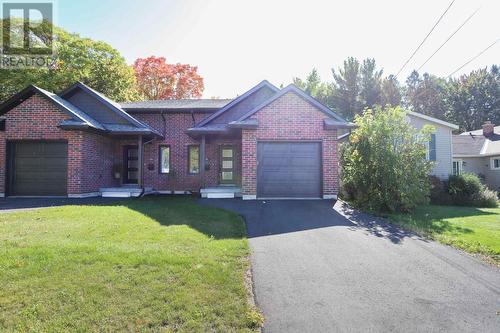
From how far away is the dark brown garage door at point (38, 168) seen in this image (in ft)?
39.9

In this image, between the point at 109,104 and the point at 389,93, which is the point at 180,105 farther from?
the point at 389,93

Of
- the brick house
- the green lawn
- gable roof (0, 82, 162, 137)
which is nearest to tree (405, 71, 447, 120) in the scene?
the brick house

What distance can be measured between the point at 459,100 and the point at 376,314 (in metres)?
48.5

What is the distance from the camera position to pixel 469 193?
15188mm

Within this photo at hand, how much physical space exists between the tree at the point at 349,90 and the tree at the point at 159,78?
64.2 ft

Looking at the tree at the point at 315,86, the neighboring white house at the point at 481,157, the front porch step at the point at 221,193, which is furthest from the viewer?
the tree at the point at 315,86

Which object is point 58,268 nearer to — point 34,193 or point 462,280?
point 462,280

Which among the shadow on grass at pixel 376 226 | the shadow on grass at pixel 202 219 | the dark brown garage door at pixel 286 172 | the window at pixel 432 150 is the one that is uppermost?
the window at pixel 432 150

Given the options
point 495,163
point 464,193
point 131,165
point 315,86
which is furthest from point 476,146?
point 131,165

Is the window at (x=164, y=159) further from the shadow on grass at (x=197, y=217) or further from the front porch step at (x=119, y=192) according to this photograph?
the shadow on grass at (x=197, y=217)

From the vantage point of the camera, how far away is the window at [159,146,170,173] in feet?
51.1

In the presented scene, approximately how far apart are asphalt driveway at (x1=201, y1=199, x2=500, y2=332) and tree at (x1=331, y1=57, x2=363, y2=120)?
29.5 meters

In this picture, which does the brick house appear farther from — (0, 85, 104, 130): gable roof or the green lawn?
the green lawn

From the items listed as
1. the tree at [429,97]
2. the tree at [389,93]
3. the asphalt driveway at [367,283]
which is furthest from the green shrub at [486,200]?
the tree at [429,97]
